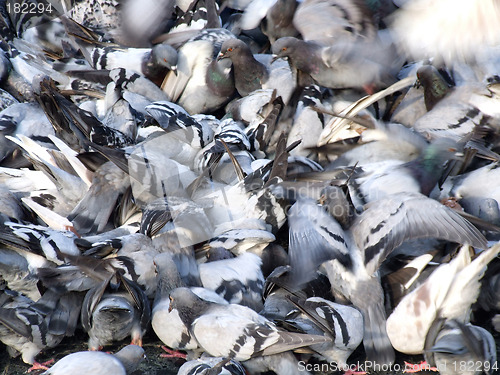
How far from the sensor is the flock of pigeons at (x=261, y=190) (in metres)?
3.25

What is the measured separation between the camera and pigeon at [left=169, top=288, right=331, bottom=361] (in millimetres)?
3064

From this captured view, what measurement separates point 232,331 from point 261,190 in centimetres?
132

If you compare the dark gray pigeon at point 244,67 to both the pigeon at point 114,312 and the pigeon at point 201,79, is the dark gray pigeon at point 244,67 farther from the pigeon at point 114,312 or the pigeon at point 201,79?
the pigeon at point 114,312

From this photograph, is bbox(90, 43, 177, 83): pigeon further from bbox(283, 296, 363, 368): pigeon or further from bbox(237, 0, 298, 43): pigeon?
bbox(283, 296, 363, 368): pigeon

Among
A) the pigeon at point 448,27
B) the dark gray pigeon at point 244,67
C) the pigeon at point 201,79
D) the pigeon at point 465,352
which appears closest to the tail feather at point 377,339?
the pigeon at point 465,352

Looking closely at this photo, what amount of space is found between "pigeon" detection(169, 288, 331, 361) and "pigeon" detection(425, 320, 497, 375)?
0.58 metres

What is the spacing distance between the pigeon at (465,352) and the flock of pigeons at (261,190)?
0.04ft

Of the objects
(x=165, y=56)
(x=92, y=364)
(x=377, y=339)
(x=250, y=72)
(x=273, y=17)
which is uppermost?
(x=273, y=17)

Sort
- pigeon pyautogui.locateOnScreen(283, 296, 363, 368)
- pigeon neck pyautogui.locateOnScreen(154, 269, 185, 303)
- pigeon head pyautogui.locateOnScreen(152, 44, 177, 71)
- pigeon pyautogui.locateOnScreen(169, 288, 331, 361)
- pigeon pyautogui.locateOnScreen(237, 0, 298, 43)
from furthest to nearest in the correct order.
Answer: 1. pigeon pyautogui.locateOnScreen(237, 0, 298, 43)
2. pigeon head pyautogui.locateOnScreen(152, 44, 177, 71)
3. pigeon neck pyautogui.locateOnScreen(154, 269, 185, 303)
4. pigeon pyautogui.locateOnScreen(283, 296, 363, 368)
5. pigeon pyautogui.locateOnScreen(169, 288, 331, 361)

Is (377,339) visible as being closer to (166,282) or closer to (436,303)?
(436,303)

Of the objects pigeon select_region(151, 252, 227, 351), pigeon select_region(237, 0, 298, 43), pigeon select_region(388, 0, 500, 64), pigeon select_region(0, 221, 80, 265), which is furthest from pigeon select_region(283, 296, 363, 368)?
pigeon select_region(237, 0, 298, 43)

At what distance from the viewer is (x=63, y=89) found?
5.80 metres

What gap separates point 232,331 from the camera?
3.14 metres

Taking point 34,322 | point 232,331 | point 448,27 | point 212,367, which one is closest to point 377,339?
point 232,331
